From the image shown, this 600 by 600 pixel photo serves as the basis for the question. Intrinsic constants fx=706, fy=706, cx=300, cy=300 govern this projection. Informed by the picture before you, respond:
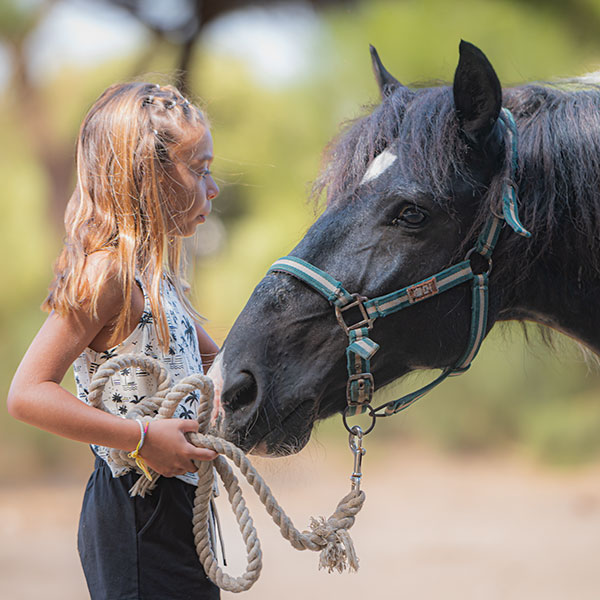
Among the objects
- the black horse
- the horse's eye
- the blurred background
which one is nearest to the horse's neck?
the black horse

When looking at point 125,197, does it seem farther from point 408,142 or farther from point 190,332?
point 408,142

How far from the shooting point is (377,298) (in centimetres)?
127

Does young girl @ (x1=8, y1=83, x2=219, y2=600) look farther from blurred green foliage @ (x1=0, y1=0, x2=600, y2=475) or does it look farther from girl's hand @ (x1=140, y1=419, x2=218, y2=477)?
blurred green foliage @ (x1=0, y1=0, x2=600, y2=475)

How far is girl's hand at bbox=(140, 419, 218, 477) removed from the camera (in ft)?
3.73

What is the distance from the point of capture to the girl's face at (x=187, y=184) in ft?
4.44

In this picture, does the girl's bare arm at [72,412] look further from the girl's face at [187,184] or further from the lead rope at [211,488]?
the girl's face at [187,184]

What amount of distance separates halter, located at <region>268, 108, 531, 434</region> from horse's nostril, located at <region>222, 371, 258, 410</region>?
17 centimetres

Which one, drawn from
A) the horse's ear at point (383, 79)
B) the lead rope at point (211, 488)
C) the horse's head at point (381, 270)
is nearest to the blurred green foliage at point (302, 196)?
the horse's ear at point (383, 79)

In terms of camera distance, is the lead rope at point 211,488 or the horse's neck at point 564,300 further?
the horse's neck at point 564,300

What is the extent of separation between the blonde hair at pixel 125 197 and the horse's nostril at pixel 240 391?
152 millimetres

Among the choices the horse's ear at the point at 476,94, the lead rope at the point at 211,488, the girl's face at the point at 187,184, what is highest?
the horse's ear at the point at 476,94

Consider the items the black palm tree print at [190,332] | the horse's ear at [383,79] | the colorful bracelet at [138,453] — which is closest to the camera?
the colorful bracelet at [138,453]

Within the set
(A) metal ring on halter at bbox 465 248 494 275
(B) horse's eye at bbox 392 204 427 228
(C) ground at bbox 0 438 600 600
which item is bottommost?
(C) ground at bbox 0 438 600 600

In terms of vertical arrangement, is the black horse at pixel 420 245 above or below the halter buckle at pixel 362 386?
above
